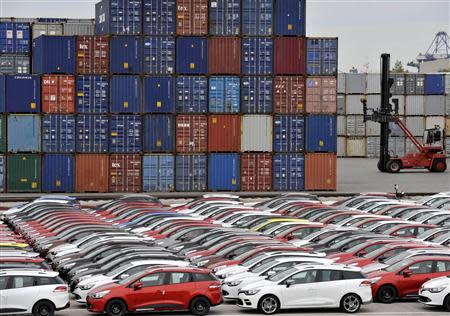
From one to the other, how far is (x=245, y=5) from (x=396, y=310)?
42191mm

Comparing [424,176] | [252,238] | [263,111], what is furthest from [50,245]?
[424,176]

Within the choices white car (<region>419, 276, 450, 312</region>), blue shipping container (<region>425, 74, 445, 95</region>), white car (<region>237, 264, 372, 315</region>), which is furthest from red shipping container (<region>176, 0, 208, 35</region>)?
white car (<region>419, 276, 450, 312</region>)

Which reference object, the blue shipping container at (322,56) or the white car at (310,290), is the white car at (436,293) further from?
the blue shipping container at (322,56)

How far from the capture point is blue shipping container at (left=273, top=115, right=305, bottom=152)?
64.9m

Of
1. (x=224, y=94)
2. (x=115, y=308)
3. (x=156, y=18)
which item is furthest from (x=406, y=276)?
(x=156, y=18)

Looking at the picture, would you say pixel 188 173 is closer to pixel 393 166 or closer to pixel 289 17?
pixel 289 17

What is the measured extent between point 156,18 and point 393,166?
26481 millimetres

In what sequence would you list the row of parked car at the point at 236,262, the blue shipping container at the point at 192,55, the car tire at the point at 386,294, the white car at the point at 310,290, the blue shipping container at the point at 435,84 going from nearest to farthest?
the row of parked car at the point at 236,262 < the white car at the point at 310,290 < the car tire at the point at 386,294 < the blue shipping container at the point at 192,55 < the blue shipping container at the point at 435,84

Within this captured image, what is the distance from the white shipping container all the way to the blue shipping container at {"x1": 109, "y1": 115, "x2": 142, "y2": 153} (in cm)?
635

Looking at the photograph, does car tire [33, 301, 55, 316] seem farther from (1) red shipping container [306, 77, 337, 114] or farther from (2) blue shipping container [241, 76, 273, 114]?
(1) red shipping container [306, 77, 337, 114]

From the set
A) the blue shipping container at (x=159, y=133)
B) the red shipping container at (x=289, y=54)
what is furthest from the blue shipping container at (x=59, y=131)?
the red shipping container at (x=289, y=54)

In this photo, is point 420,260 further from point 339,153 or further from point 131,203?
point 339,153

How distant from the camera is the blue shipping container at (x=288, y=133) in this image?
213ft

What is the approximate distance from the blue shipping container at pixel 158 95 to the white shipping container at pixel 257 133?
463 centimetres
